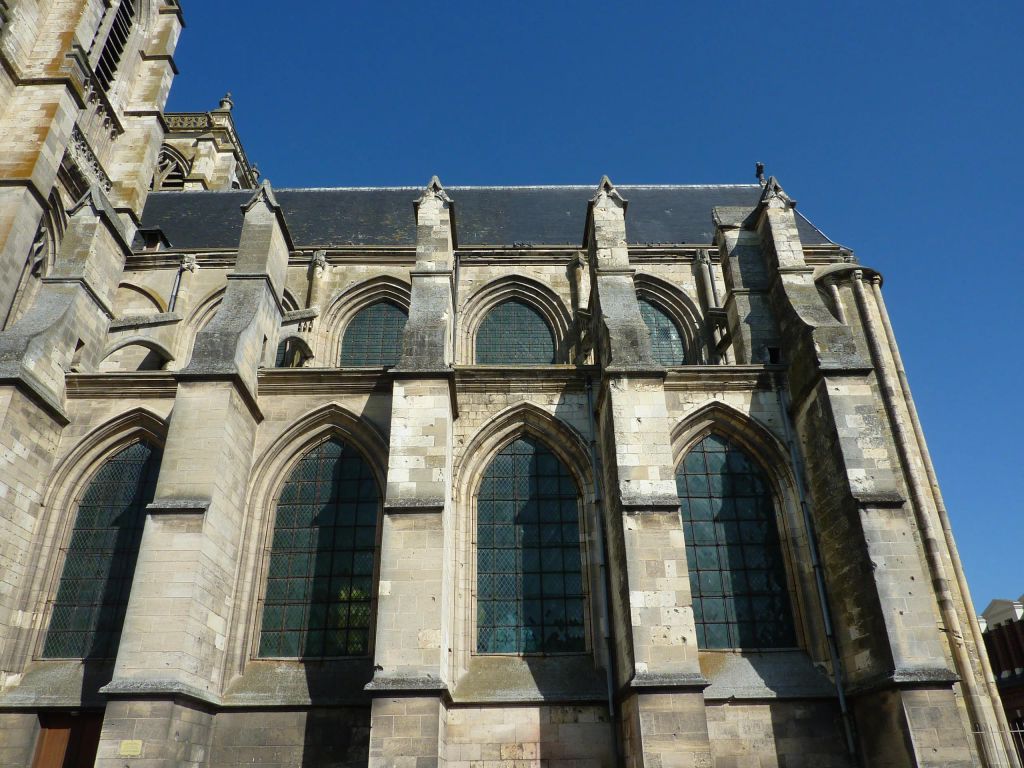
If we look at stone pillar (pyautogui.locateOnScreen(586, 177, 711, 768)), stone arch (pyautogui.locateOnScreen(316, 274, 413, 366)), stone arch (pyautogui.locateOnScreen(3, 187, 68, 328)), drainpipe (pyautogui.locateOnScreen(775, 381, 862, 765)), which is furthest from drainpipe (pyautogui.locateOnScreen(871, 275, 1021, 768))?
stone arch (pyautogui.locateOnScreen(3, 187, 68, 328))

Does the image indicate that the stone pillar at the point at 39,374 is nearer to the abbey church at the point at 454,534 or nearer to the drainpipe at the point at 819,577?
the abbey church at the point at 454,534

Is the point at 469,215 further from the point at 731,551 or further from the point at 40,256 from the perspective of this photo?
the point at 731,551

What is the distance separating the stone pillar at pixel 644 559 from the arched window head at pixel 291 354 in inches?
218

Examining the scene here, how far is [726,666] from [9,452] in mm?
8927

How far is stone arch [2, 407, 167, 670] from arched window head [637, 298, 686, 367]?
28.4ft

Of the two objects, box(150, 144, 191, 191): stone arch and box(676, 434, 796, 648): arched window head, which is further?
→ box(150, 144, 191, 191): stone arch

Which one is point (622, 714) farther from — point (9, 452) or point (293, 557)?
point (9, 452)

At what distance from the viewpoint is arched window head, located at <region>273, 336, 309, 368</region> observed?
13000 millimetres

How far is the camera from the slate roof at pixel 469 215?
15984 millimetres

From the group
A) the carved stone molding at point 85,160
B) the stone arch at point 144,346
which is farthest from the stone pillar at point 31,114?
the stone arch at point 144,346

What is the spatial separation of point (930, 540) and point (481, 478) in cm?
645

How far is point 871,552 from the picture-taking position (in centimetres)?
833

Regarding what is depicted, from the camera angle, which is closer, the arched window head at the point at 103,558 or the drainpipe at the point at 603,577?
the drainpipe at the point at 603,577

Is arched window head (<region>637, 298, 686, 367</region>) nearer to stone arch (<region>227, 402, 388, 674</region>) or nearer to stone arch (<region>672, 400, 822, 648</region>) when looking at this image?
stone arch (<region>672, 400, 822, 648</region>)
